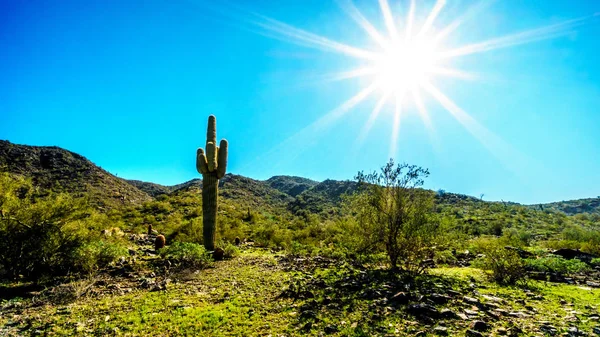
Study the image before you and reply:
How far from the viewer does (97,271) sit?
10977mm

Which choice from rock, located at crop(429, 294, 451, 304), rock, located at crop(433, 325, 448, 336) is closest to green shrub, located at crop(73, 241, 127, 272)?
rock, located at crop(433, 325, 448, 336)

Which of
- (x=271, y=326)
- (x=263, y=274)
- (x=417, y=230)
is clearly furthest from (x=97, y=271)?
(x=417, y=230)

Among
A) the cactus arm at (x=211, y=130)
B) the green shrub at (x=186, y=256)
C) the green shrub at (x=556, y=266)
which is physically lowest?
the green shrub at (x=556, y=266)

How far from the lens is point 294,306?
7.65 meters

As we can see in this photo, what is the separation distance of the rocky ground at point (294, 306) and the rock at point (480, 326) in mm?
24

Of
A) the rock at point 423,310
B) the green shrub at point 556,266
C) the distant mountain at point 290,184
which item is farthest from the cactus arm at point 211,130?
the distant mountain at point 290,184

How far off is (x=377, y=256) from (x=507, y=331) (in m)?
6.91

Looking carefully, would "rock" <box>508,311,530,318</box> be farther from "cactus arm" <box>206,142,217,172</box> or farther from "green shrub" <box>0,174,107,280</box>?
"cactus arm" <box>206,142,217,172</box>

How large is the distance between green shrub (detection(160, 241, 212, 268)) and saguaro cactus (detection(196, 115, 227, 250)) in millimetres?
4597

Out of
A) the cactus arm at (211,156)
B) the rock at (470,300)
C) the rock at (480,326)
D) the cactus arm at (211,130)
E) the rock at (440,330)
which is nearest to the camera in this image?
the rock at (440,330)

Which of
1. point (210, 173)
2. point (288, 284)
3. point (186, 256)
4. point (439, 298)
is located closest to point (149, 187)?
point (210, 173)

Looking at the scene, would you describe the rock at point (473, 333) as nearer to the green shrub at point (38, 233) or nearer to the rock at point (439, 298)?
the rock at point (439, 298)

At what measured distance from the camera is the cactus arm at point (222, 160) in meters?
19.8

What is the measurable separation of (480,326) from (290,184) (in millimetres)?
114706
